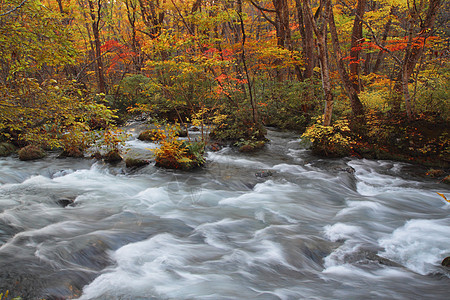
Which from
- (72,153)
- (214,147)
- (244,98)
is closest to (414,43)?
(244,98)

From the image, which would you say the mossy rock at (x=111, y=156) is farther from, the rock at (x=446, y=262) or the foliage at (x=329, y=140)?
the rock at (x=446, y=262)

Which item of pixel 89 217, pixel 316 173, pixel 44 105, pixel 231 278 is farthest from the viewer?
pixel 316 173

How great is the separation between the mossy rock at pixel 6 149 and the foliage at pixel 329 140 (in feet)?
32.0

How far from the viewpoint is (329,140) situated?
8797 millimetres

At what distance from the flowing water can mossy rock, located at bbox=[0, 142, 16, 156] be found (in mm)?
827

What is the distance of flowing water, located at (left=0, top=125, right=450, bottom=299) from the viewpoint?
10.9 feet

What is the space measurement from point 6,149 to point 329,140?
10621 mm

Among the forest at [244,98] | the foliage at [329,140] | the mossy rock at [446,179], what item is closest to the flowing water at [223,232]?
the mossy rock at [446,179]

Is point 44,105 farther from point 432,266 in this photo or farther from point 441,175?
point 441,175

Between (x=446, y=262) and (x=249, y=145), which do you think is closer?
(x=446, y=262)

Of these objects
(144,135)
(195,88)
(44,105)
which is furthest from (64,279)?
(195,88)

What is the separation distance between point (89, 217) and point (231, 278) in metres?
3.16

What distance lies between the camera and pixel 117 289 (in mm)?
3143

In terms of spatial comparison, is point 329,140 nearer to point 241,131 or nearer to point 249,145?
point 249,145
